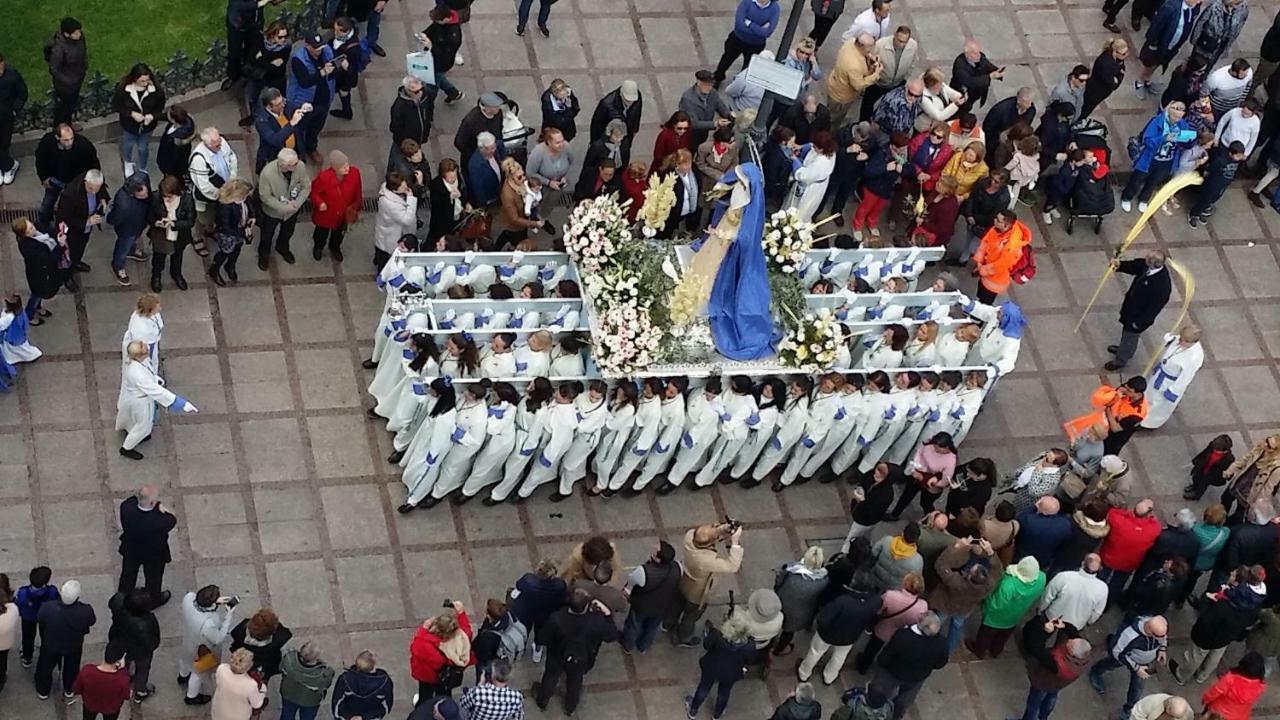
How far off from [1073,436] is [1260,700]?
128 inches

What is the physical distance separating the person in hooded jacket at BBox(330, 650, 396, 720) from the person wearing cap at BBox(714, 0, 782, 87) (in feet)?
32.9

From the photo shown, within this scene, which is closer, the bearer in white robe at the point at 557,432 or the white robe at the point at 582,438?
the bearer in white robe at the point at 557,432

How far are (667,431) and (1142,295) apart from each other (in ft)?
19.0

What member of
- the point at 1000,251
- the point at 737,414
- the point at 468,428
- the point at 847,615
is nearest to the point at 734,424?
the point at 737,414

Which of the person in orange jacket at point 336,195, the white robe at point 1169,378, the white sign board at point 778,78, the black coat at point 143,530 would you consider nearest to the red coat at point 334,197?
the person in orange jacket at point 336,195

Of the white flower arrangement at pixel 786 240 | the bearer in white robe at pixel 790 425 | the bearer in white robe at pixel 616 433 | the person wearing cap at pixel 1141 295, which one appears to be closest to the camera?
the bearer in white robe at pixel 616 433

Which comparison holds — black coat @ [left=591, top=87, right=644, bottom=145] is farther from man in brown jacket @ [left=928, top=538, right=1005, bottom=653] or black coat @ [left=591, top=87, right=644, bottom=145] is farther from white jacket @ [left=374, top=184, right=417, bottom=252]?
man in brown jacket @ [left=928, top=538, right=1005, bottom=653]

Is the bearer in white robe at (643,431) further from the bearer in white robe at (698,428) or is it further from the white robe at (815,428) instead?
the white robe at (815,428)

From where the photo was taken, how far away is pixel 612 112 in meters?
22.0

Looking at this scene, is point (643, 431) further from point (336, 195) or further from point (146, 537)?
point (146, 537)

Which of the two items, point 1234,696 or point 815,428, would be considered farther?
point 815,428

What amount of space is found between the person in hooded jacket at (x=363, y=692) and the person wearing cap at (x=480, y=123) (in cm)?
675

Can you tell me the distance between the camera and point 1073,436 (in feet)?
68.8

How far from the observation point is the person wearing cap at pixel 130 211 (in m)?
19.6
